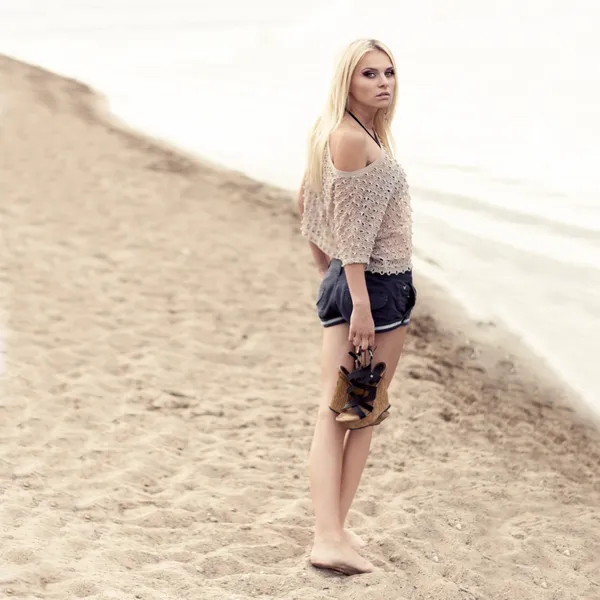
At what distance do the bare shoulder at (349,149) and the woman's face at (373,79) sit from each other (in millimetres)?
120

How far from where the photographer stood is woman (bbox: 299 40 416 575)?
3.06 meters

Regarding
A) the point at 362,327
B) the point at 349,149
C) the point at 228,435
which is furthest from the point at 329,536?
the point at 228,435

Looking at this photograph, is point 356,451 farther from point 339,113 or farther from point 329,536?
point 339,113

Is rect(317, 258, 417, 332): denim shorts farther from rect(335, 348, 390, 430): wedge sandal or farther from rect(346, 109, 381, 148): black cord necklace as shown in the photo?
rect(346, 109, 381, 148): black cord necklace

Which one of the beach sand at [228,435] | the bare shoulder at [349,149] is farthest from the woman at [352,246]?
the beach sand at [228,435]

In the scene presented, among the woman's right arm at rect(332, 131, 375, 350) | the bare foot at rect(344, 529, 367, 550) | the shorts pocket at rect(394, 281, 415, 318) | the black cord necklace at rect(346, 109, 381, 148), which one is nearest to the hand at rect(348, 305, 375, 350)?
the woman's right arm at rect(332, 131, 375, 350)

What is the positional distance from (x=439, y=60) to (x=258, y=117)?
4383mm

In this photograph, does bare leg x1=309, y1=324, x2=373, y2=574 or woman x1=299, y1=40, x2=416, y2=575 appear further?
bare leg x1=309, y1=324, x2=373, y2=574

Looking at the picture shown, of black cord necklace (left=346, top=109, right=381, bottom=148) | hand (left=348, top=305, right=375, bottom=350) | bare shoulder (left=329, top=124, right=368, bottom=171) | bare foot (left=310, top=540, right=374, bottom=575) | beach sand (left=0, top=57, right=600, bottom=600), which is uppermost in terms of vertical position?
black cord necklace (left=346, top=109, right=381, bottom=148)

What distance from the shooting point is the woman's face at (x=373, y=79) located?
3.05m

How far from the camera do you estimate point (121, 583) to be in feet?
10.6

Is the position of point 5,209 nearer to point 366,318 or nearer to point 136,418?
point 136,418

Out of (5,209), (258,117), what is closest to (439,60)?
(258,117)

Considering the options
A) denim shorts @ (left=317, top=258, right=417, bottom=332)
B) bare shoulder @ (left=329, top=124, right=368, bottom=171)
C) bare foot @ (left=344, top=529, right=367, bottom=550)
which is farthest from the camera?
bare foot @ (left=344, top=529, right=367, bottom=550)
